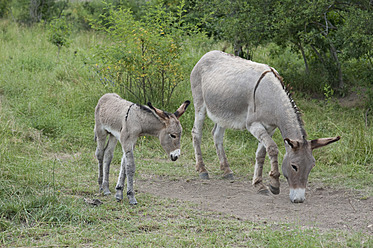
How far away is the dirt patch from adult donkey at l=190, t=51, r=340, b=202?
215 mm

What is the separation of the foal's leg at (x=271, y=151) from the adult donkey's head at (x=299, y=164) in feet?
0.85

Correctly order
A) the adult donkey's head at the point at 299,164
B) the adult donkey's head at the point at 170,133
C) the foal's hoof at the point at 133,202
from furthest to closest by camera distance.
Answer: the adult donkey's head at the point at 299,164 < the foal's hoof at the point at 133,202 < the adult donkey's head at the point at 170,133

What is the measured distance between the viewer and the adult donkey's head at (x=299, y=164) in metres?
5.39

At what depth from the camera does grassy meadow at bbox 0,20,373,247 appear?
4281 mm

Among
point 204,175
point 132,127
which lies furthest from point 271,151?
point 132,127

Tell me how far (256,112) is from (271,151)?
62 cm

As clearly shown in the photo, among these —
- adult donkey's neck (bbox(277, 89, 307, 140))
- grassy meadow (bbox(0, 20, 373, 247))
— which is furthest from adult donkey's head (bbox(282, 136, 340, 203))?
grassy meadow (bbox(0, 20, 373, 247))

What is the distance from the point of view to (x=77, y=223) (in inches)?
178

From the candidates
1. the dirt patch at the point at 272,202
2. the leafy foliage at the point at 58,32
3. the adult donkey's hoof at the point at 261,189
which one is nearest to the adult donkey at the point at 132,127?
the dirt patch at the point at 272,202

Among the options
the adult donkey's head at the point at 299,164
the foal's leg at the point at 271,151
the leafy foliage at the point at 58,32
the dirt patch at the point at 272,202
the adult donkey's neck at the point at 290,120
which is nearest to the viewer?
the dirt patch at the point at 272,202

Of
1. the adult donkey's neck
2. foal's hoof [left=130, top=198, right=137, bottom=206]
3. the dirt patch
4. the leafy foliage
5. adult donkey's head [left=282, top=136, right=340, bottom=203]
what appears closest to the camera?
the dirt patch

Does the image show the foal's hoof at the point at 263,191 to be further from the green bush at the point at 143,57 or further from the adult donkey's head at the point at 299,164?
the green bush at the point at 143,57

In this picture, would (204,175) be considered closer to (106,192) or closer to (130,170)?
(106,192)

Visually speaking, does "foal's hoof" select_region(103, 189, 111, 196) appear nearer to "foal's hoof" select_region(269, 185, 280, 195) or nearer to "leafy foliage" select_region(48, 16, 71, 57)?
"foal's hoof" select_region(269, 185, 280, 195)
